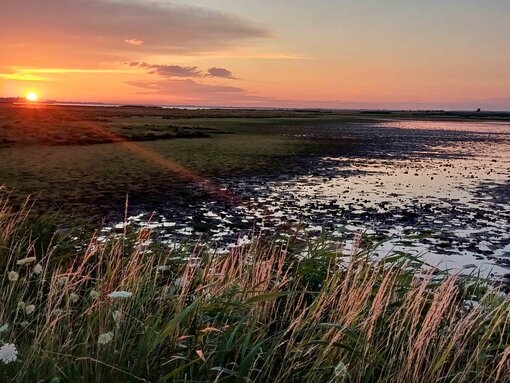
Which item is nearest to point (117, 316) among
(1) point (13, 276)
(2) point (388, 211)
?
(1) point (13, 276)

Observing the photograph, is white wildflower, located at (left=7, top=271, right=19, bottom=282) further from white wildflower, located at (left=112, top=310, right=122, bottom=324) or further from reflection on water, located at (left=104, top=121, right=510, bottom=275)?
reflection on water, located at (left=104, top=121, right=510, bottom=275)

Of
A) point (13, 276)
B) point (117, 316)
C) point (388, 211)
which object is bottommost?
point (388, 211)

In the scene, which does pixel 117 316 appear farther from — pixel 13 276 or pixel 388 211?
pixel 388 211

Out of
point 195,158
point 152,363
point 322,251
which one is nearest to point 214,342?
point 152,363

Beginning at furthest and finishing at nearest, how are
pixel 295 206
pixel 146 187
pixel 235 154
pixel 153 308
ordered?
1. pixel 235 154
2. pixel 146 187
3. pixel 295 206
4. pixel 153 308

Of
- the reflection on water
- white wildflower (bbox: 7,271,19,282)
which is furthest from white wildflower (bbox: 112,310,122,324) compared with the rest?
the reflection on water

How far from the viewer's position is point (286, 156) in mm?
37688

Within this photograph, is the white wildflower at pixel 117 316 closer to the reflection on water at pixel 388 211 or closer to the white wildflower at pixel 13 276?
the white wildflower at pixel 13 276

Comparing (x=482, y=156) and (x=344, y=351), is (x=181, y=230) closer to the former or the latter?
(x=344, y=351)

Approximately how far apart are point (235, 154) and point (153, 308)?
32.3 meters

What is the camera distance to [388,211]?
63.2 ft

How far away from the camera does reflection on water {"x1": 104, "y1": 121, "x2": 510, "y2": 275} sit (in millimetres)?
14250

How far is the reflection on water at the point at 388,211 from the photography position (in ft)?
46.8

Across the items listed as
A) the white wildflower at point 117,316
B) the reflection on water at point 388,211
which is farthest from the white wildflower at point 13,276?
the reflection on water at point 388,211
